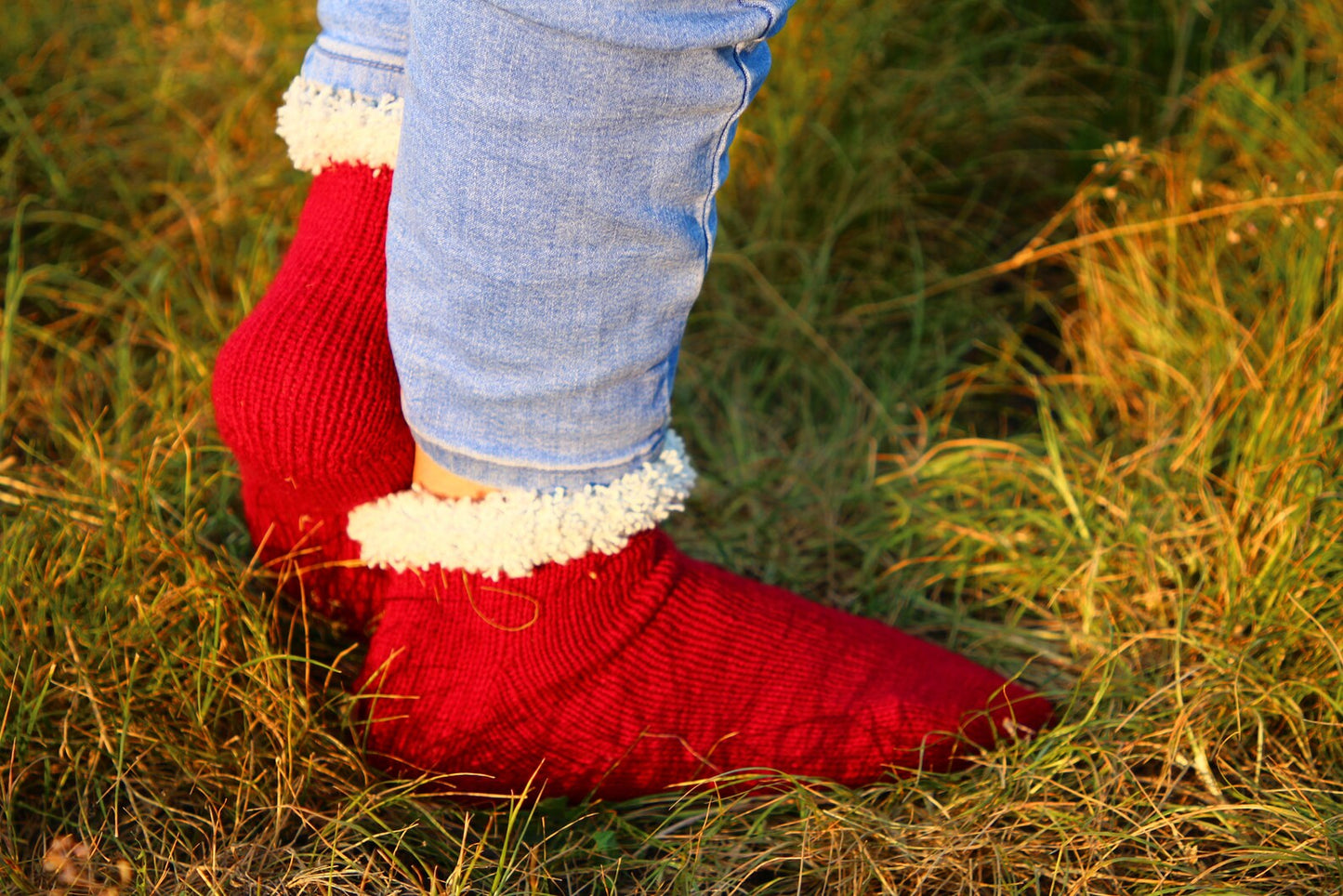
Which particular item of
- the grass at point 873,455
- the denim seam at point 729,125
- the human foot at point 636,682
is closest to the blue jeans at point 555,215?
the denim seam at point 729,125

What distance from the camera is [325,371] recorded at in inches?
30.0

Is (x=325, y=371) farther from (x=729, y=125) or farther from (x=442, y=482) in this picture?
(x=729, y=125)

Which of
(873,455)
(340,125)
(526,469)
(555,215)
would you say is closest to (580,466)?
(526,469)

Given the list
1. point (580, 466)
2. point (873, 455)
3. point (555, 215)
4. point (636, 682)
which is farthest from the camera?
point (873, 455)

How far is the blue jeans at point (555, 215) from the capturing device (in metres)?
0.58

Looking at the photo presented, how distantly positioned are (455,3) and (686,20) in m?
0.12

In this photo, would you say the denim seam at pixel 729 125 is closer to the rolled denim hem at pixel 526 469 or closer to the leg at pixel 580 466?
the leg at pixel 580 466

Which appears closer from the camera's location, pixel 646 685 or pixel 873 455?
pixel 646 685

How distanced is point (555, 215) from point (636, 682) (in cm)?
42

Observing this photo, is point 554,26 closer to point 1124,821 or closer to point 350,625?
point 350,625

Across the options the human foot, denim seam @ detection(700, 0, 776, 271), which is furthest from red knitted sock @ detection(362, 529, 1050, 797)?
denim seam @ detection(700, 0, 776, 271)

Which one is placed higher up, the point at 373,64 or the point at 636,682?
the point at 373,64

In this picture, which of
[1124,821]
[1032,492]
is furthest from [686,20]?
[1032,492]

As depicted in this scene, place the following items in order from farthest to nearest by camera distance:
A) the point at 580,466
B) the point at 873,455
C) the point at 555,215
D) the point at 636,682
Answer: the point at 873,455 < the point at 636,682 < the point at 580,466 < the point at 555,215
